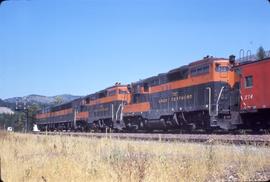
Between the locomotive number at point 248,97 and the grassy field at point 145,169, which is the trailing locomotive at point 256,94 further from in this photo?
the grassy field at point 145,169

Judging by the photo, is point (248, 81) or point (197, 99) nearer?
point (248, 81)

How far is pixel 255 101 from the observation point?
19.4m

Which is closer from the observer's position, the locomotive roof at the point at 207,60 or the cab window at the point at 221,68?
the cab window at the point at 221,68

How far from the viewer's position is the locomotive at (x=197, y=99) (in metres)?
19.6

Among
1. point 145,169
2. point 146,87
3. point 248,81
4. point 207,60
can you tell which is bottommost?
point 145,169

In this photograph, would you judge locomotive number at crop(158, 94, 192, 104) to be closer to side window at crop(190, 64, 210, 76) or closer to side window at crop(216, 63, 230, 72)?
side window at crop(190, 64, 210, 76)

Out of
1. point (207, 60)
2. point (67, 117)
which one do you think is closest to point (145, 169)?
point (207, 60)

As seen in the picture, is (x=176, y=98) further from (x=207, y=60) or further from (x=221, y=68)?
(x=221, y=68)

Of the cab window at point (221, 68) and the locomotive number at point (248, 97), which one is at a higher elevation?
the cab window at point (221, 68)

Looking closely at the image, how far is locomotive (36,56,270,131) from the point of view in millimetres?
19608

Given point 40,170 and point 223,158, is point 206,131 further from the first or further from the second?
point 40,170

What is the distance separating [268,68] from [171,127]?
8.77 metres

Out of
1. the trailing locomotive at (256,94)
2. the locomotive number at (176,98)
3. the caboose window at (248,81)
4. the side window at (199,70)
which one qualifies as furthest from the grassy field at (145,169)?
the locomotive number at (176,98)

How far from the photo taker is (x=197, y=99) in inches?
933
